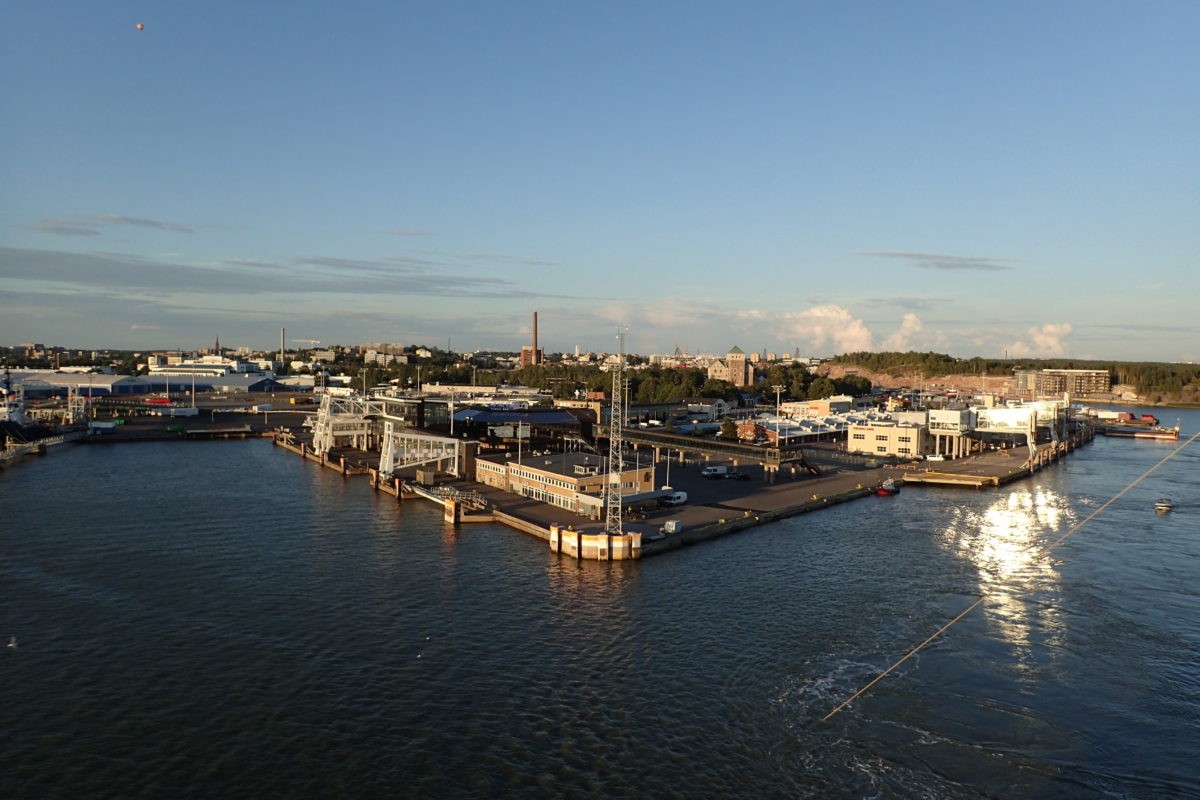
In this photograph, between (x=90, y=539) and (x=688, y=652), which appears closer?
(x=688, y=652)

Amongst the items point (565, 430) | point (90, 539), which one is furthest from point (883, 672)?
point (565, 430)

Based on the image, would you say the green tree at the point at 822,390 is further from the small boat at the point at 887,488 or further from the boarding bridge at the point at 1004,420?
the small boat at the point at 887,488

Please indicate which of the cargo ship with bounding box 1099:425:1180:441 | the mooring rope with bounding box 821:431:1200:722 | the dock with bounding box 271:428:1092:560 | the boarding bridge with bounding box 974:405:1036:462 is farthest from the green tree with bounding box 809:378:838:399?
the mooring rope with bounding box 821:431:1200:722

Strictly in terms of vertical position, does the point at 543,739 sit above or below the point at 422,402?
below

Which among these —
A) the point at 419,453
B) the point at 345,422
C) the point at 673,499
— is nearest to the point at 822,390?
the point at 345,422

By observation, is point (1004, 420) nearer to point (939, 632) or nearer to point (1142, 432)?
point (1142, 432)

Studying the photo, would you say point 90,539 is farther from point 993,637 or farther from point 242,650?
point 993,637
